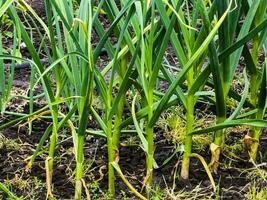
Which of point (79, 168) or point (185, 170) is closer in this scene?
point (79, 168)

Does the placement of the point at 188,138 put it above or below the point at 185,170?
above

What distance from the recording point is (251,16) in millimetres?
1794

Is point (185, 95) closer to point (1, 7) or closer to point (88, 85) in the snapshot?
point (88, 85)

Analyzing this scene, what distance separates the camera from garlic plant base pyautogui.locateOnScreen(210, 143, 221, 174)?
6.32 feet

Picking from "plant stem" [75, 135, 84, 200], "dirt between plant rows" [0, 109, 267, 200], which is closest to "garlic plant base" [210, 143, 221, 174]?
"dirt between plant rows" [0, 109, 267, 200]

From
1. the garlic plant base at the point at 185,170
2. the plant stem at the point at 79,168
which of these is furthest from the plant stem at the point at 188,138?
the plant stem at the point at 79,168

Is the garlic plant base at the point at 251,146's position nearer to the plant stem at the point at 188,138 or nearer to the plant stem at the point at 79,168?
the plant stem at the point at 188,138

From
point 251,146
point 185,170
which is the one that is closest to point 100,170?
point 185,170

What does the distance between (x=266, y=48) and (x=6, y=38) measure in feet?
6.24

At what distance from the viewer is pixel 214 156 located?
77.2 inches

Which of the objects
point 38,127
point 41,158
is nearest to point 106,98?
point 41,158

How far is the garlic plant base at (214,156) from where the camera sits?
193cm

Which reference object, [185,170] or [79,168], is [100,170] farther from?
[185,170]

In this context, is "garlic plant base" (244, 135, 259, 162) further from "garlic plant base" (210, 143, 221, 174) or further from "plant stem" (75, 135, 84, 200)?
"plant stem" (75, 135, 84, 200)
